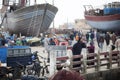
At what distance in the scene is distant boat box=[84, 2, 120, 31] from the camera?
36875 millimetres

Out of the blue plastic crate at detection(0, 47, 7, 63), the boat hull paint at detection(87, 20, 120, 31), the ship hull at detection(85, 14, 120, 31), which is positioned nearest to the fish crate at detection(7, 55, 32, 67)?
the blue plastic crate at detection(0, 47, 7, 63)

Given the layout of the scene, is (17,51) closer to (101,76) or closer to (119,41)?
(101,76)

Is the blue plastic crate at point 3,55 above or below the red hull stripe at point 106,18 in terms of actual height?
below

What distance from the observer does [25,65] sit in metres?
12.6

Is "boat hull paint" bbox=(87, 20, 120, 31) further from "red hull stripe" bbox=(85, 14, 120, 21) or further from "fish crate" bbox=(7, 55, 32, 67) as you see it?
"fish crate" bbox=(7, 55, 32, 67)

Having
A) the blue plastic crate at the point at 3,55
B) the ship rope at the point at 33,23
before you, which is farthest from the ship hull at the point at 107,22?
the blue plastic crate at the point at 3,55

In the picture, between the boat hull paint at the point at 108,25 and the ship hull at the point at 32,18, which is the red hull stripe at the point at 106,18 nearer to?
the boat hull paint at the point at 108,25

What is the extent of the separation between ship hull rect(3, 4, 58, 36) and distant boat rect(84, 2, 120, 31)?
5.40 m

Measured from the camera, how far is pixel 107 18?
37625 mm

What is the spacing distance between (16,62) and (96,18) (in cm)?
2886

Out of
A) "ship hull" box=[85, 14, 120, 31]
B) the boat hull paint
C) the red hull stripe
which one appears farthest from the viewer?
the boat hull paint

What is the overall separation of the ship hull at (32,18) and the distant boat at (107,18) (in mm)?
5396

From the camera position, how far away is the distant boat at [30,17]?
120ft

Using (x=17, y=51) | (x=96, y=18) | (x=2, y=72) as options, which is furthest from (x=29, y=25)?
(x=2, y=72)
